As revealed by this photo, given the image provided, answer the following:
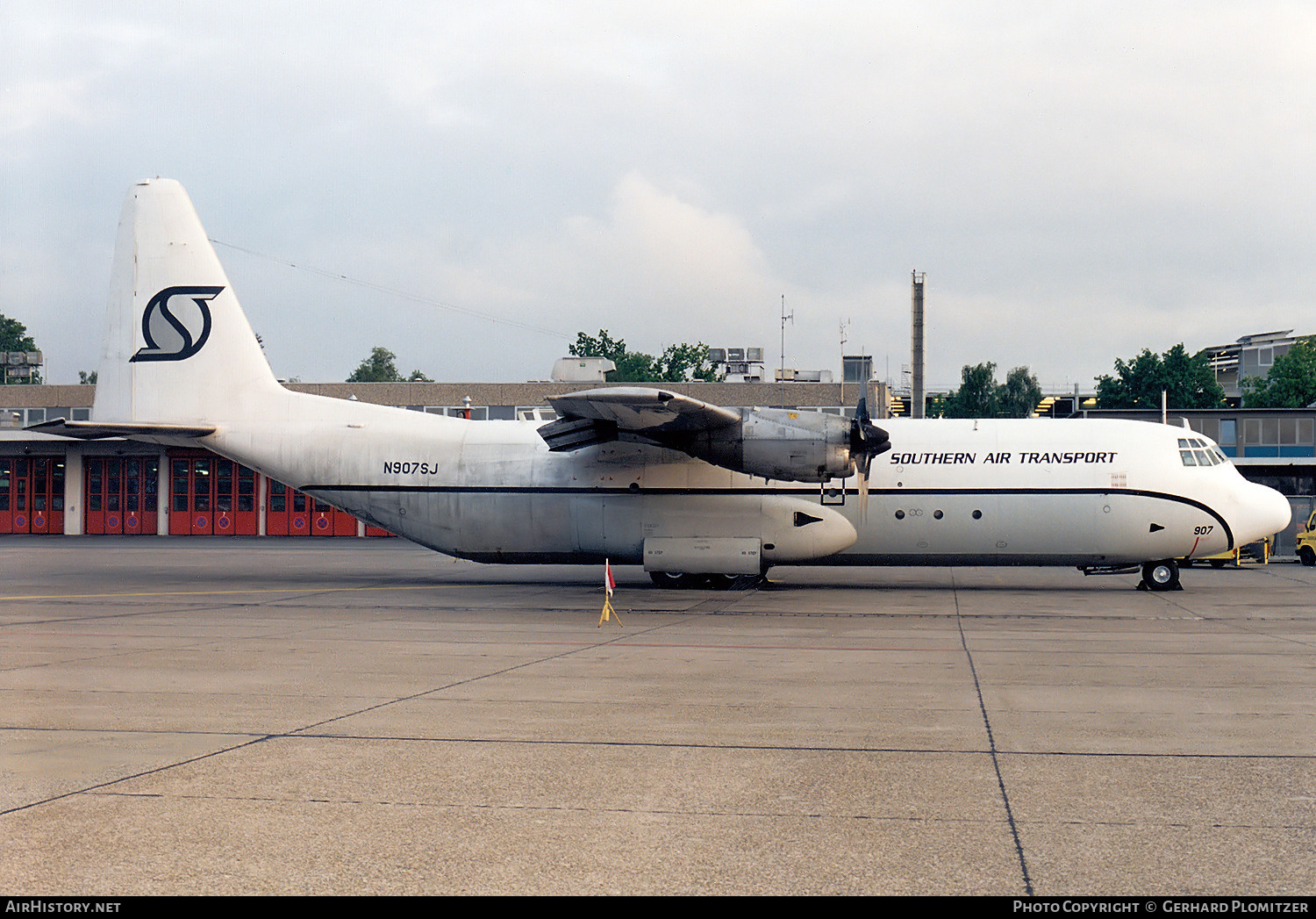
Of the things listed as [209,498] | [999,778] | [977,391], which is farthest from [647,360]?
[999,778]

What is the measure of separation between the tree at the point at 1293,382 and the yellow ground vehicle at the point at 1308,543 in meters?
64.4

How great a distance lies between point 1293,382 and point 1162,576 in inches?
3425

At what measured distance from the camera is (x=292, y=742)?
8.57 metres

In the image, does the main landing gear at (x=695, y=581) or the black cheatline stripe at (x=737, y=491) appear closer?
the black cheatline stripe at (x=737, y=491)

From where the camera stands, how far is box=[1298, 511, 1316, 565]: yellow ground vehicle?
119 ft

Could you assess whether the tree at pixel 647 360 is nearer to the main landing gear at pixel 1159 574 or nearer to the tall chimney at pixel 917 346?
the tall chimney at pixel 917 346

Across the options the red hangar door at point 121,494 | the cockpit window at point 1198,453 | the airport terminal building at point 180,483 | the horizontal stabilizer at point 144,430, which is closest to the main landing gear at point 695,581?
the cockpit window at point 1198,453

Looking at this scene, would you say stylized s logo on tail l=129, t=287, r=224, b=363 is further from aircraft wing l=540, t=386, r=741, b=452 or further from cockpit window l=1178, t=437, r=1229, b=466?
cockpit window l=1178, t=437, r=1229, b=466

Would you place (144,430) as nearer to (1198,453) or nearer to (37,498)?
(1198,453)

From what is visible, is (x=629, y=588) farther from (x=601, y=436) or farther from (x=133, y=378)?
(x=133, y=378)

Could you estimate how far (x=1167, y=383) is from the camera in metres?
106

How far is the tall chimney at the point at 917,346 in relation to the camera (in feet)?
230

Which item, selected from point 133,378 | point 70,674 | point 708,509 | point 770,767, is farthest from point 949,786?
point 133,378
